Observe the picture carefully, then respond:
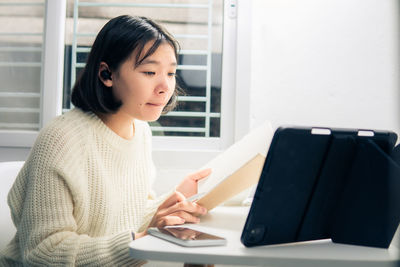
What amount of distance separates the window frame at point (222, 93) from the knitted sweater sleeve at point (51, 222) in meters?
0.75

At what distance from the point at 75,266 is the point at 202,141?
1.01 meters

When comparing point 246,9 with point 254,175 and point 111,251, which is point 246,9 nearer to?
point 254,175

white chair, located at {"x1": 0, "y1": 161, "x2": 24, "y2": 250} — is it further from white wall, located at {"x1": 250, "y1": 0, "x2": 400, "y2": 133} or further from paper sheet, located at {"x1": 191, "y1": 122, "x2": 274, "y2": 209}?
white wall, located at {"x1": 250, "y1": 0, "x2": 400, "y2": 133}

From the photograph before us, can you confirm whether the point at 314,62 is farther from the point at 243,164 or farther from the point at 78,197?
the point at 78,197

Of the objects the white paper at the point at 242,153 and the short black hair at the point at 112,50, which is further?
the short black hair at the point at 112,50

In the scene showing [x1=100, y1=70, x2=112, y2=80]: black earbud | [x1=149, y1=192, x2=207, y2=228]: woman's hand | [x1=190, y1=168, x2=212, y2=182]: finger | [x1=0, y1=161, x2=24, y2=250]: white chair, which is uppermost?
[x1=100, y1=70, x2=112, y2=80]: black earbud

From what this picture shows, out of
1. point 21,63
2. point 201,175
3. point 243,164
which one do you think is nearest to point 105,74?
point 201,175

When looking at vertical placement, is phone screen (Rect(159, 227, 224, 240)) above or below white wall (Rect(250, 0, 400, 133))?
below

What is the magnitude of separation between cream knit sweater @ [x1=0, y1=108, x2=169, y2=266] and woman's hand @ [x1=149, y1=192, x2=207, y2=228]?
70mm

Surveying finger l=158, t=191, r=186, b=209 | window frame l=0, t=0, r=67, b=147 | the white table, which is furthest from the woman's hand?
window frame l=0, t=0, r=67, b=147

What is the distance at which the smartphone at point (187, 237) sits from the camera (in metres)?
0.62

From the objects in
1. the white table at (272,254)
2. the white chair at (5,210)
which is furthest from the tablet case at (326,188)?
the white chair at (5,210)

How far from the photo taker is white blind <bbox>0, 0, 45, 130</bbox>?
177 cm

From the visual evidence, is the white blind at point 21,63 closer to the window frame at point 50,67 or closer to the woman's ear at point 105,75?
the window frame at point 50,67
